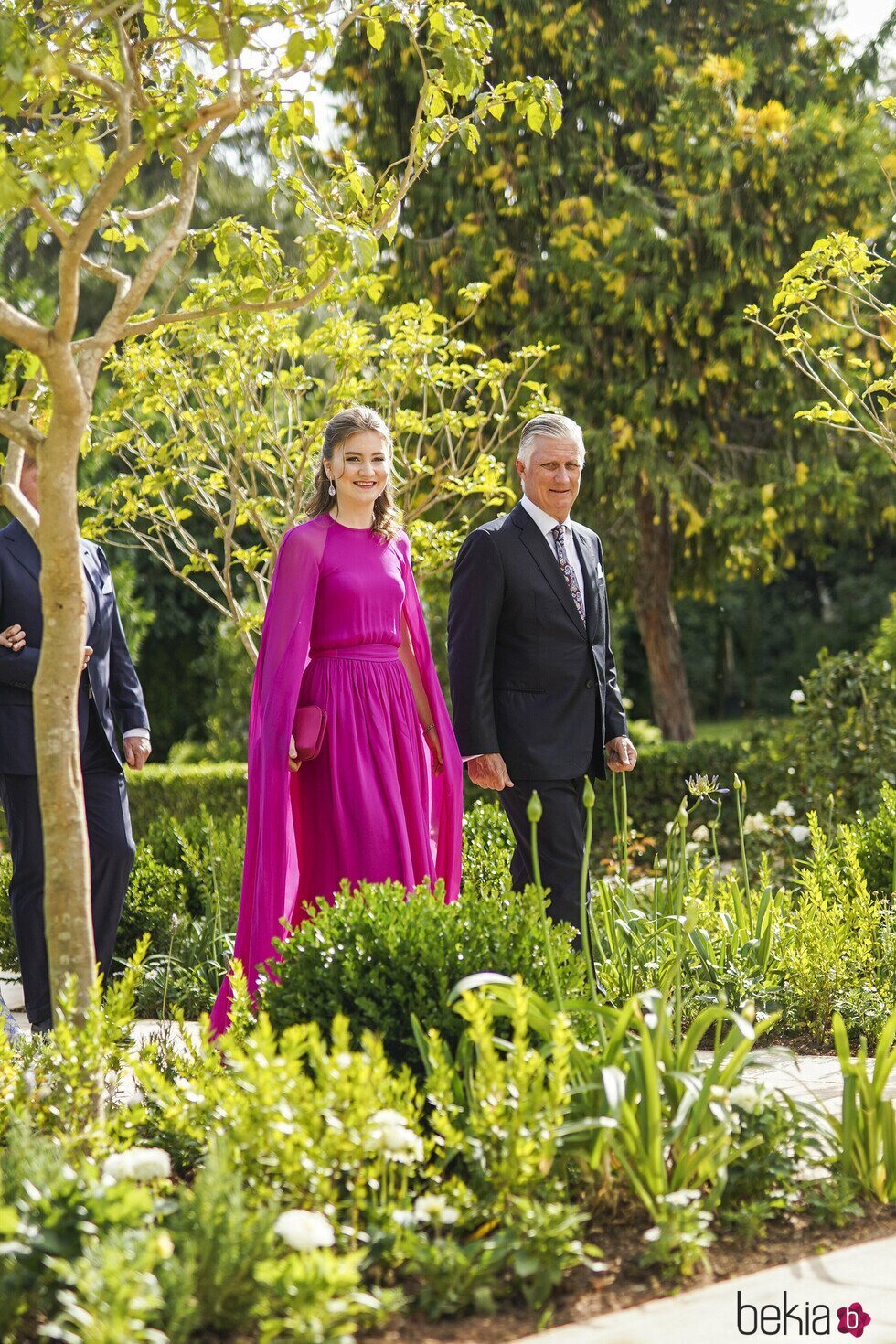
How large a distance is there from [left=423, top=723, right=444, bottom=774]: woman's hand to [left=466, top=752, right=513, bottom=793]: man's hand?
29 centimetres

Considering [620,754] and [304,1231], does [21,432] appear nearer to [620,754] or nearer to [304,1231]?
[304,1231]

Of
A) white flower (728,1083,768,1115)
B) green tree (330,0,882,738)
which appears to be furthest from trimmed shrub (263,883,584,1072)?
green tree (330,0,882,738)

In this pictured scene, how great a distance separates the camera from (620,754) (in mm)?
4512

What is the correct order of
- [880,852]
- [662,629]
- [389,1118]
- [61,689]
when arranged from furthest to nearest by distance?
[662,629] → [880,852] → [61,689] → [389,1118]

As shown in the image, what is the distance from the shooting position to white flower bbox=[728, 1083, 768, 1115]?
2.74 metres

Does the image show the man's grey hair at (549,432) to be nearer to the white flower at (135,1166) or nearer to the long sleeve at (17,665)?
the long sleeve at (17,665)

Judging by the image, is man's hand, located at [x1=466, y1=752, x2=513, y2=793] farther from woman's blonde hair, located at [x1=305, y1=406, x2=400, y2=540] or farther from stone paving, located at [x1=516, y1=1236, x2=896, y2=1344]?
stone paving, located at [x1=516, y1=1236, x2=896, y2=1344]

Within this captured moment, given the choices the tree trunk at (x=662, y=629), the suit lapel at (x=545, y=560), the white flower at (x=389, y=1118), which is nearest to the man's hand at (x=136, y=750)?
the suit lapel at (x=545, y=560)

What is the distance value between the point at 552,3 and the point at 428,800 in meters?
8.10

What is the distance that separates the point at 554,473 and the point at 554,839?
3.73ft

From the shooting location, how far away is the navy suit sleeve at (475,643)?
4273mm

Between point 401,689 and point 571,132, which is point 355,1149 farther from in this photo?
point 571,132

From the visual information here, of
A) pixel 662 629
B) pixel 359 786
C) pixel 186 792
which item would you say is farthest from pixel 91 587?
pixel 662 629

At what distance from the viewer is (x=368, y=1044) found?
2594mm
